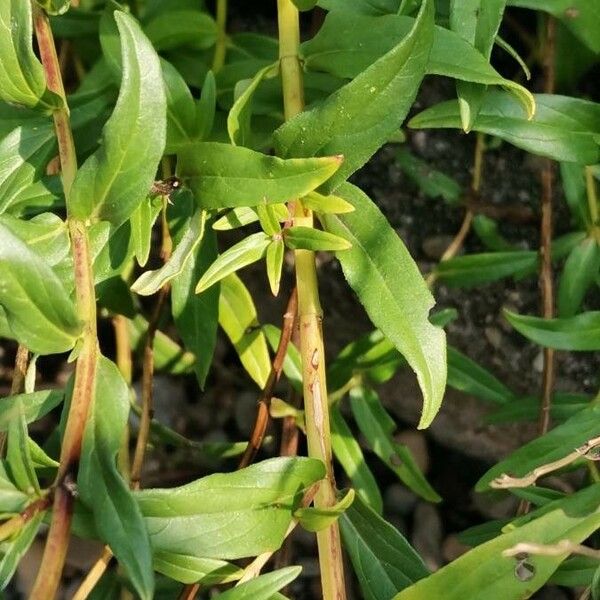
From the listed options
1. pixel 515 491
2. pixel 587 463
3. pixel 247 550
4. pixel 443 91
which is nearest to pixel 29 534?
pixel 247 550

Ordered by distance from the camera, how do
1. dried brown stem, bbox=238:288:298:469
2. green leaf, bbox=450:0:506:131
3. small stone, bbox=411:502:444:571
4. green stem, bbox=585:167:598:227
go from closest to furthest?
green leaf, bbox=450:0:506:131
dried brown stem, bbox=238:288:298:469
green stem, bbox=585:167:598:227
small stone, bbox=411:502:444:571

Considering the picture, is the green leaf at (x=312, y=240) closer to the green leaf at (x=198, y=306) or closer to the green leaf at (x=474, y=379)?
the green leaf at (x=198, y=306)

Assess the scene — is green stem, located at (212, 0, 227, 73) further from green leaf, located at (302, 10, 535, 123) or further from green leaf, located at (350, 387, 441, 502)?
green leaf, located at (350, 387, 441, 502)

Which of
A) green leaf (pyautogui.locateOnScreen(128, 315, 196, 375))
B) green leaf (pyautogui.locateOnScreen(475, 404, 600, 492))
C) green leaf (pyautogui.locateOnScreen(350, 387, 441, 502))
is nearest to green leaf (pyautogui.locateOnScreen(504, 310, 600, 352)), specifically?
green leaf (pyautogui.locateOnScreen(475, 404, 600, 492))

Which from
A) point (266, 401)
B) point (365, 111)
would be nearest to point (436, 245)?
point (266, 401)

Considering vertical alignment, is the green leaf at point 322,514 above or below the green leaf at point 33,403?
below

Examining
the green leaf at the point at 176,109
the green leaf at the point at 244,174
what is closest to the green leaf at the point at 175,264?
the green leaf at the point at 244,174

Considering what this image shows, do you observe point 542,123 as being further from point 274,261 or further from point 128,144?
point 128,144
